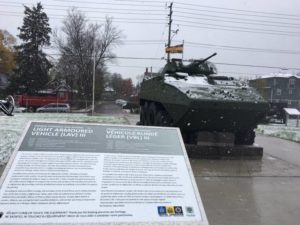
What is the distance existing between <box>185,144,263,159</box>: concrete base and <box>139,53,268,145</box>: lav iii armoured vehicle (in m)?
0.21

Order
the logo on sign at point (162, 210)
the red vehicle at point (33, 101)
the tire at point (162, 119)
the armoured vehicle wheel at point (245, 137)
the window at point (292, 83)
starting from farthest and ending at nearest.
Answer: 1. the window at point (292, 83)
2. the red vehicle at point (33, 101)
3. the tire at point (162, 119)
4. the armoured vehicle wheel at point (245, 137)
5. the logo on sign at point (162, 210)

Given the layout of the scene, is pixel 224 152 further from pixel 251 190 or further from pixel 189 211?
pixel 189 211

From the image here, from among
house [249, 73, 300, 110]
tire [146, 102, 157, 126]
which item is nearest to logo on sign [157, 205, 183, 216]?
tire [146, 102, 157, 126]

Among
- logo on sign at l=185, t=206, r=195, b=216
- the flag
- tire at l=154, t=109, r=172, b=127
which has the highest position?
the flag

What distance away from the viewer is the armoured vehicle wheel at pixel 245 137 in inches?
357

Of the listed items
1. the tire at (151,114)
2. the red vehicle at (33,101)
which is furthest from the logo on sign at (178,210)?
the red vehicle at (33,101)

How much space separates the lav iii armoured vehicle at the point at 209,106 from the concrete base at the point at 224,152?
0.21 m

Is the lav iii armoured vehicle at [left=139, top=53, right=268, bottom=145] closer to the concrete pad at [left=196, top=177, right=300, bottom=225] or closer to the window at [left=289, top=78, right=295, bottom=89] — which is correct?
the concrete pad at [left=196, top=177, right=300, bottom=225]

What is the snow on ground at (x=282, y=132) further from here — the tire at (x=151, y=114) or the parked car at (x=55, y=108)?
the parked car at (x=55, y=108)

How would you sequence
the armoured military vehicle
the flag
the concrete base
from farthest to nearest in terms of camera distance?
the flag < the concrete base < the armoured military vehicle

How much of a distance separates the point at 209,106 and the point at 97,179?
199 inches

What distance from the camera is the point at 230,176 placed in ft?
21.9

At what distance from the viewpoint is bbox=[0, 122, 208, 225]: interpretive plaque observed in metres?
2.71

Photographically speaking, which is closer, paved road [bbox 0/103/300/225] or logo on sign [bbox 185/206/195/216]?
logo on sign [bbox 185/206/195/216]
